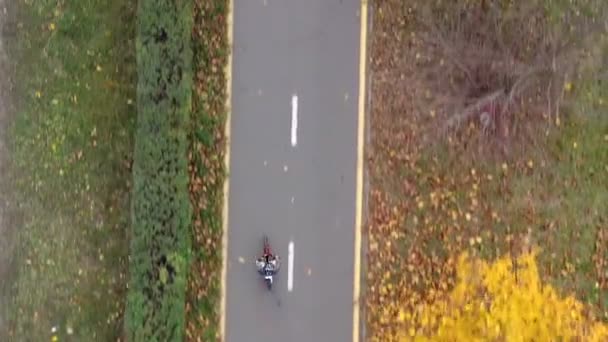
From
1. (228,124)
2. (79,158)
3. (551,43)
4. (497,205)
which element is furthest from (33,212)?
(551,43)

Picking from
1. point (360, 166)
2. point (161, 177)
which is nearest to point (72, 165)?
point (161, 177)

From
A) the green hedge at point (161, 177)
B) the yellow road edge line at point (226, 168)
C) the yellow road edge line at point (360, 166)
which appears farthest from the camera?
the yellow road edge line at point (226, 168)

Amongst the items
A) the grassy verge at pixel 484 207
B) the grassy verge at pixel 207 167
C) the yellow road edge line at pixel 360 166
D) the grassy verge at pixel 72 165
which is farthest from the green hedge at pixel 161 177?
the grassy verge at pixel 484 207

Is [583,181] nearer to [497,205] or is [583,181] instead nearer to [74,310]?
[497,205]

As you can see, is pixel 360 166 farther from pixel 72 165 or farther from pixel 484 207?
pixel 72 165

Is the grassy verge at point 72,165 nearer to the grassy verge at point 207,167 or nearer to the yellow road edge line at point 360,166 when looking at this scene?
the grassy verge at point 207,167

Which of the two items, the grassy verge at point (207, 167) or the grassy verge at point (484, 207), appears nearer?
the grassy verge at point (484, 207)

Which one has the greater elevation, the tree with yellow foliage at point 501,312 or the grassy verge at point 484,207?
the grassy verge at point 484,207
